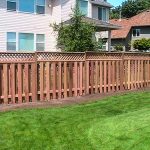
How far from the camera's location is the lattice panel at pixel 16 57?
426 inches

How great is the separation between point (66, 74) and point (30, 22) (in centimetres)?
1609

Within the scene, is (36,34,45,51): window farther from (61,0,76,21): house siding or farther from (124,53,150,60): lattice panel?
(124,53,150,60): lattice panel

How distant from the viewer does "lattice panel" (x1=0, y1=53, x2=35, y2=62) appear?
10.8 meters

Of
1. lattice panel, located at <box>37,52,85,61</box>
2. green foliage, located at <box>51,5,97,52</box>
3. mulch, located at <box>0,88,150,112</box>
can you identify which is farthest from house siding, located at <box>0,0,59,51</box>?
mulch, located at <box>0,88,150,112</box>

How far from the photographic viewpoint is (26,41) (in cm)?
2747

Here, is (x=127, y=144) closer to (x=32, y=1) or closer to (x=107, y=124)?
(x=107, y=124)

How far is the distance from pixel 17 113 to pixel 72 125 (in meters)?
1.83

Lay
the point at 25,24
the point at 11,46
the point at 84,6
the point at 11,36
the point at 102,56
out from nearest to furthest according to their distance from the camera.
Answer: the point at 102,56 → the point at 11,46 → the point at 11,36 → the point at 25,24 → the point at 84,6

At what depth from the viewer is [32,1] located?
27.7 meters

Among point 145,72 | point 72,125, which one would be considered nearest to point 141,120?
point 72,125

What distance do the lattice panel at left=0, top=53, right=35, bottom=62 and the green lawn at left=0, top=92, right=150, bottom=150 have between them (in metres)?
1.80

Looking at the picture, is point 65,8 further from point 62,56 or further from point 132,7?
point 132,7

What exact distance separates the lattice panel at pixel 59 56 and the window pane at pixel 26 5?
1532 centimetres

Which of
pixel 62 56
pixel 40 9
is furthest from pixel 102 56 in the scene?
pixel 40 9
